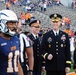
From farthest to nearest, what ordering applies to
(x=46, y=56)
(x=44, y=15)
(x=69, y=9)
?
1. (x=69, y=9)
2. (x=44, y=15)
3. (x=46, y=56)

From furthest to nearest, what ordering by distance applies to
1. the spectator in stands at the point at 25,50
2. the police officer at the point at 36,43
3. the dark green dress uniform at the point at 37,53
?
the dark green dress uniform at the point at 37,53 → the police officer at the point at 36,43 → the spectator in stands at the point at 25,50

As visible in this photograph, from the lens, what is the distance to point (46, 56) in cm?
709

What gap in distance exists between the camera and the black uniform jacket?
7.17m

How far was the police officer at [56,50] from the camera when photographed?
7.16 meters

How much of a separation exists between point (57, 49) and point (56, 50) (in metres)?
0.03

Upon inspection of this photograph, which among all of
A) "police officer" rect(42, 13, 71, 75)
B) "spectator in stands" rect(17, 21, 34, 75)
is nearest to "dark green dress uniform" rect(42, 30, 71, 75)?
"police officer" rect(42, 13, 71, 75)

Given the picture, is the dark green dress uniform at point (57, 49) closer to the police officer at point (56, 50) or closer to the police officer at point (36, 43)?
the police officer at point (56, 50)

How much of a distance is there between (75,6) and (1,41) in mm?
32705

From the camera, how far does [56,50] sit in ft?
23.7

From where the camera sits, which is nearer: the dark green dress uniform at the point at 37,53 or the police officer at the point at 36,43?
the police officer at the point at 36,43

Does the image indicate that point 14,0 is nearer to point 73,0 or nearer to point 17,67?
point 73,0

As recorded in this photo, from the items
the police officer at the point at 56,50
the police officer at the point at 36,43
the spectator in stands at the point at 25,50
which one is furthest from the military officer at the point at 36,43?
the spectator in stands at the point at 25,50

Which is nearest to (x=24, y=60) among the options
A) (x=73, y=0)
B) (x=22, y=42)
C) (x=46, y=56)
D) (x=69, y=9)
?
(x=22, y=42)

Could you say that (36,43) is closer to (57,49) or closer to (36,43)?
(36,43)
